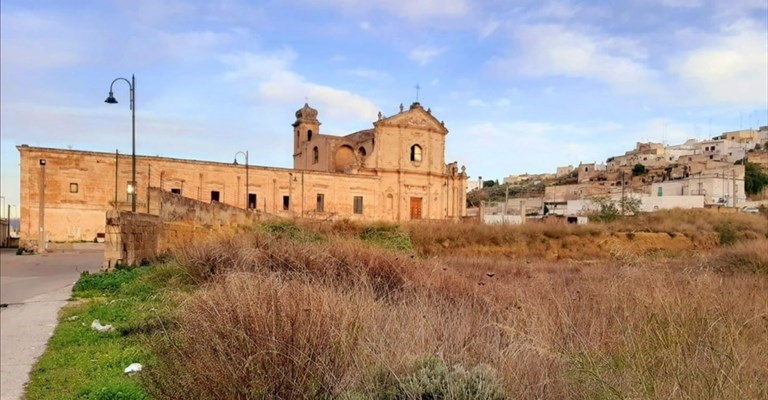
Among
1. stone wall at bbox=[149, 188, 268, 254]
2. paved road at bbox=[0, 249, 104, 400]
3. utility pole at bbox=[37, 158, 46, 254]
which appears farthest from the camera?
utility pole at bbox=[37, 158, 46, 254]

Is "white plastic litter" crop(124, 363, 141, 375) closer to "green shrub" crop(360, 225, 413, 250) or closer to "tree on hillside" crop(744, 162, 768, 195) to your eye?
"green shrub" crop(360, 225, 413, 250)

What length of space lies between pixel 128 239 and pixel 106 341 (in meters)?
8.19

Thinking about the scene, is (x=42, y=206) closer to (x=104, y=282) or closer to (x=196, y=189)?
(x=196, y=189)

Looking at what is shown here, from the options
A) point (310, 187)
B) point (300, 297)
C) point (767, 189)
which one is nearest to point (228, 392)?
point (300, 297)

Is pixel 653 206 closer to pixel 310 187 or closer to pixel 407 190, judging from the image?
pixel 407 190

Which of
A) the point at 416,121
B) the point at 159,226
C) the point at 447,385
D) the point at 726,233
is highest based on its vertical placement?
the point at 416,121

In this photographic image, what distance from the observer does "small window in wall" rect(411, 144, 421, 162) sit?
49875mm

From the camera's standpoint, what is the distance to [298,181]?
44.9m

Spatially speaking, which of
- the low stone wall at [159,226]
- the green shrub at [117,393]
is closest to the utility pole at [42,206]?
the low stone wall at [159,226]

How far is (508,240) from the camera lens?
28.8m

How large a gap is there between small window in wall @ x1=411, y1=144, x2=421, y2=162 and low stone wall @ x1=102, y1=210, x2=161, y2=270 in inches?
1401

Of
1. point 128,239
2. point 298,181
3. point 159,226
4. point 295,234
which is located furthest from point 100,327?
point 298,181

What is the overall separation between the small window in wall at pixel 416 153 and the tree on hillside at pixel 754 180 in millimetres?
46007

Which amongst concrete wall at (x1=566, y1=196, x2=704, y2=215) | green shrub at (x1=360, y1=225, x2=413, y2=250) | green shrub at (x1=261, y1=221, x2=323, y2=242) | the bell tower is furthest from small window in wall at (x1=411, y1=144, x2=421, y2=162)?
green shrub at (x1=261, y1=221, x2=323, y2=242)
